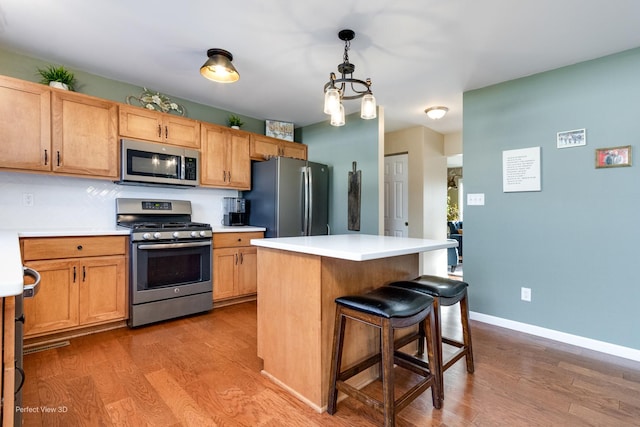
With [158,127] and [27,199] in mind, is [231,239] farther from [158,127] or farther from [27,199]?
[27,199]

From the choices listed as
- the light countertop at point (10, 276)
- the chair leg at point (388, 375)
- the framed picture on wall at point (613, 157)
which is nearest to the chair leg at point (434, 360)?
the chair leg at point (388, 375)

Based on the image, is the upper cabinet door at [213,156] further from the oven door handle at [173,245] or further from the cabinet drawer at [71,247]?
the cabinet drawer at [71,247]

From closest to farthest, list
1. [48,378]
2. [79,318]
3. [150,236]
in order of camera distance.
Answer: [48,378] → [79,318] → [150,236]

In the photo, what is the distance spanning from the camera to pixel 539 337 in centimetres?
272

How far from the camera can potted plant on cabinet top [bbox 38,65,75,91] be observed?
105 inches

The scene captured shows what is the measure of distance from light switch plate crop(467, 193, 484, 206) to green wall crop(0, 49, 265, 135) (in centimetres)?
310

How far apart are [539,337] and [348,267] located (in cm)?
214

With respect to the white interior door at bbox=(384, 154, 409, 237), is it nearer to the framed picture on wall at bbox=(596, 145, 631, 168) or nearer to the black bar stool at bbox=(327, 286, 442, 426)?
the framed picture on wall at bbox=(596, 145, 631, 168)

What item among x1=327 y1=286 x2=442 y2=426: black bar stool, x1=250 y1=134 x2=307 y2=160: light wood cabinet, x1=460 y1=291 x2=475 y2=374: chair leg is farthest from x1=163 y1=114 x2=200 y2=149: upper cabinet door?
x1=460 y1=291 x2=475 y2=374: chair leg

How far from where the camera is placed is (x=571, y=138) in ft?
8.62

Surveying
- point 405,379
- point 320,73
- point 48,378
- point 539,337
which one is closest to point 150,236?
point 48,378

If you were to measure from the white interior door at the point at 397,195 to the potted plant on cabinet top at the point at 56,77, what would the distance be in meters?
4.25

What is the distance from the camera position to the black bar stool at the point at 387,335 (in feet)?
4.61

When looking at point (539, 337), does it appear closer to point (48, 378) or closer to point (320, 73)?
point (320, 73)
